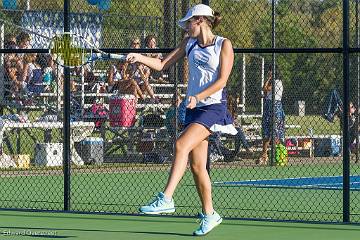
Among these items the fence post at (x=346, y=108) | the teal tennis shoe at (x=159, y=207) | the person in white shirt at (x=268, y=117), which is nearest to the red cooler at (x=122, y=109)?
the person in white shirt at (x=268, y=117)

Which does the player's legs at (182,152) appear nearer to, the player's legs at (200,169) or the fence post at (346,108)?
the player's legs at (200,169)

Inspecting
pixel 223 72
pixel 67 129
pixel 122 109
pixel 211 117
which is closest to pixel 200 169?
pixel 211 117

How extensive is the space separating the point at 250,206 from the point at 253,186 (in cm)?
232

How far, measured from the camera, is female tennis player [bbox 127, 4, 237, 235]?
11.0 m

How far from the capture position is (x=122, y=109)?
21109mm

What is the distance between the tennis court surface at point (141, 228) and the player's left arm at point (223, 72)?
126 cm

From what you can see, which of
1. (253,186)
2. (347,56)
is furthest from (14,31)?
(347,56)

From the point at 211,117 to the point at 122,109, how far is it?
393 inches

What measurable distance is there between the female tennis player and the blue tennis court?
5312 mm

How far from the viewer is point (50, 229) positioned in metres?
12.0

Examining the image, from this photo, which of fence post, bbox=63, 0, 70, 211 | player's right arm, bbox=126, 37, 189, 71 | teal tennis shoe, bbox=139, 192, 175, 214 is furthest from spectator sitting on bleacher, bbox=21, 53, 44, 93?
teal tennis shoe, bbox=139, 192, 175, 214

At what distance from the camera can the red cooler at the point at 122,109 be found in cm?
2097

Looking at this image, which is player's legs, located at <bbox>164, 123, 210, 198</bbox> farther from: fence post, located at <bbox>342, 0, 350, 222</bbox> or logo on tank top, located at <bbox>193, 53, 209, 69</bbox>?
fence post, located at <bbox>342, 0, 350, 222</bbox>

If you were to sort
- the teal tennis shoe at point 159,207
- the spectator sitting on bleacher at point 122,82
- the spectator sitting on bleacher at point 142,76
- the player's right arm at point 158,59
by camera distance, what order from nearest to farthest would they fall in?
the teal tennis shoe at point 159,207
the player's right arm at point 158,59
the spectator sitting on bleacher at point 142,76
the spectator sitting on bleacher at point 122,82
